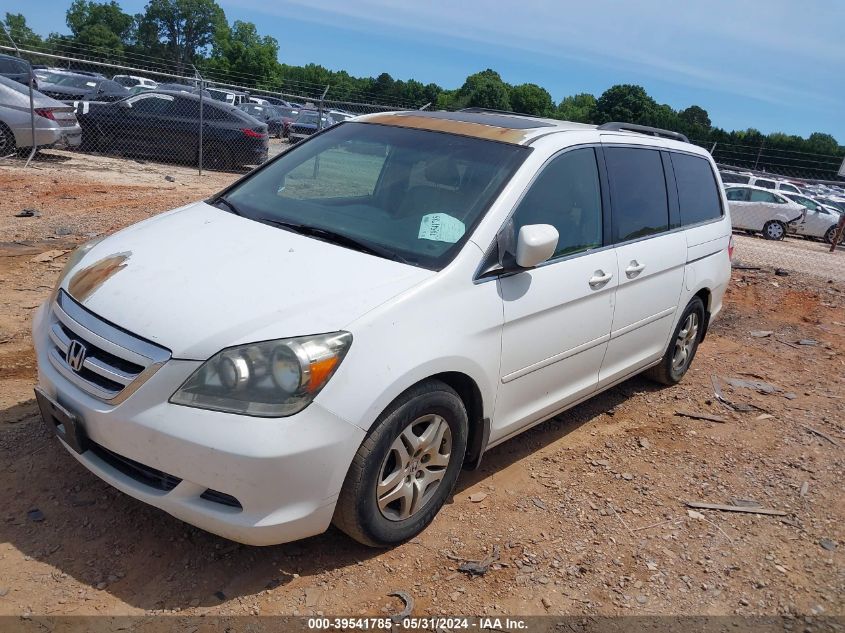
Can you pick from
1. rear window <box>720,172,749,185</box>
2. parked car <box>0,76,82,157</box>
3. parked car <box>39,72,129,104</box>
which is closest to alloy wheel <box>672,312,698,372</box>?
parked car <box>0,76,82,157</box>

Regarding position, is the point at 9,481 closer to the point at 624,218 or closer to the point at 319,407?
the point at 319,407

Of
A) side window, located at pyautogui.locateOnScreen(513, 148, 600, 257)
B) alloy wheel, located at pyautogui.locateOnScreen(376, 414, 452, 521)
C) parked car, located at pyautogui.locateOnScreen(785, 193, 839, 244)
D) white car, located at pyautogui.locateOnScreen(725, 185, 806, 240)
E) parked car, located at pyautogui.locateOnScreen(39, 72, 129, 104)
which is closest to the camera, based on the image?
alloy wheel, located at pyautogui.locateOnScreen(376, 414, 452, 521)

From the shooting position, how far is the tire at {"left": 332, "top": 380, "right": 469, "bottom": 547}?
2787mm

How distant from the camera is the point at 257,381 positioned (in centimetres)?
256

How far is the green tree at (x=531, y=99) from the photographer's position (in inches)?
2781

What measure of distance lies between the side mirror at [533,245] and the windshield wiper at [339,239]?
530 millimetres

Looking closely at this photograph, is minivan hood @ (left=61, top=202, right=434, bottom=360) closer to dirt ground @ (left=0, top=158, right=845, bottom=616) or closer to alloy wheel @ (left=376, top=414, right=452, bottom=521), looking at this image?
alloy wheel @ (left=376, top=414, right=452, bottom=521)

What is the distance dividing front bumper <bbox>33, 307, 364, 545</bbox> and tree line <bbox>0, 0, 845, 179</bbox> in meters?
3.81

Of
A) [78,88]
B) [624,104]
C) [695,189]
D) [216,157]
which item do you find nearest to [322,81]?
[624,104]

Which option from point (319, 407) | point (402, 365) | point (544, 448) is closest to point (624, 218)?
point (544, 448)

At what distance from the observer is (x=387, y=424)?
279 centimetres

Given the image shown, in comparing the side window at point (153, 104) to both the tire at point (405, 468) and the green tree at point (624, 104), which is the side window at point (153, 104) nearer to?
the tire at point (405, 468)

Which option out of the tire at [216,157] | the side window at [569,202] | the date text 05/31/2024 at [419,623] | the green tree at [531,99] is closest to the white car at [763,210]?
the tire at [216,157]

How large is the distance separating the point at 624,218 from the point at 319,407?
2.49 meters
